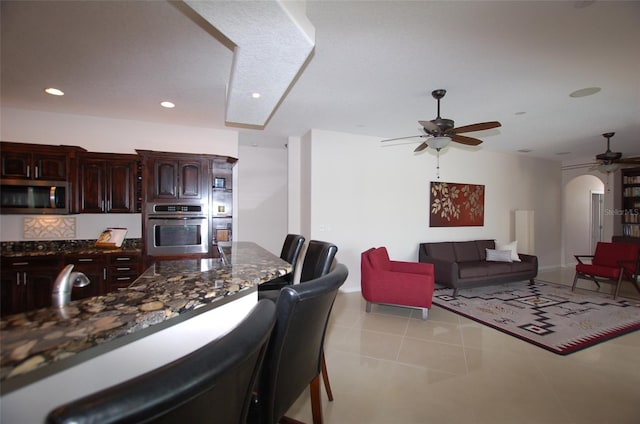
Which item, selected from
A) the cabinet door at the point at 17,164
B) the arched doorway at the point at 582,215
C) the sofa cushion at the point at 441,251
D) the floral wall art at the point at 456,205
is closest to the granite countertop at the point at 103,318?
the cabinet door at the point at 17,164

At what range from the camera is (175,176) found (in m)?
4.30

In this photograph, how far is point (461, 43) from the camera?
2396mm

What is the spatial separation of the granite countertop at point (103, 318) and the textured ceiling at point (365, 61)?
5.24 feet

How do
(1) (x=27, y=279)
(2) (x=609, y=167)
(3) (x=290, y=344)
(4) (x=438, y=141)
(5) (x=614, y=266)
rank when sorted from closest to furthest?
(3) (x=290, y=344) → (4) (x=438, y=141) → (1) (x=27, y=279) → (2) (x=609, y=167) → (5) (x=614, y=266)

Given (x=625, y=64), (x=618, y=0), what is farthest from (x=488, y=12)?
(x=625, y=64)

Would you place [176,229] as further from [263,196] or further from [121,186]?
[263,196]

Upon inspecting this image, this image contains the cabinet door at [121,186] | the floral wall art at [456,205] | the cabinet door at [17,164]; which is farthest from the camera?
the floral wall art at [456,205]

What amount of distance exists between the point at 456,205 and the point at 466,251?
3.18ft

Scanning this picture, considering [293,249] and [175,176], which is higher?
[175,176]

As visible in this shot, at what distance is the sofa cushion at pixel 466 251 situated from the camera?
5761 mm

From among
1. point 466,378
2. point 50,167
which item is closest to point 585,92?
point 466,378

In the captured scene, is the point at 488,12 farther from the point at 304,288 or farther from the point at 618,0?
the point at 304,288

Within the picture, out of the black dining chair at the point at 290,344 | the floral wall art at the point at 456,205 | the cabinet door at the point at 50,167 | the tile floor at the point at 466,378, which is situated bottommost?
the tile floor at the point at 466,378

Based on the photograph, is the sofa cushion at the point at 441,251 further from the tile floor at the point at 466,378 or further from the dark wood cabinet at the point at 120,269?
the dark wood cabinet at the point at 120,269
